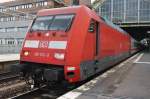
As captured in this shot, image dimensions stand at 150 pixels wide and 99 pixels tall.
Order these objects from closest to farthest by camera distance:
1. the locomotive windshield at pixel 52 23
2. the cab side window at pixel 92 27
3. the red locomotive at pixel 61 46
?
the red locomotive at pixel 61 46 → the locomotive windshield at pixel 52 23 → the cab side window at pixel 92 27

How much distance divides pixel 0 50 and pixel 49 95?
27.4 m

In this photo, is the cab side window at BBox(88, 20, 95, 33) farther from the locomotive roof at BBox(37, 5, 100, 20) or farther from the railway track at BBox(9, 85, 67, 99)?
the railway track at BBox(9, 85, 67, 99)

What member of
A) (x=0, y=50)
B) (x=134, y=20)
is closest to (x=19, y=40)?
(x=0, y=50)

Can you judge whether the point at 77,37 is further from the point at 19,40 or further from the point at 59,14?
the point at 19,40

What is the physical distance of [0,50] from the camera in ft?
115

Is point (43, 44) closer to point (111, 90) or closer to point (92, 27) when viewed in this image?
point (92, 27)

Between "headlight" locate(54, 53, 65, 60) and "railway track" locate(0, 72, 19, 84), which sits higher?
"headlight" locate(54, 53, 65, 60)

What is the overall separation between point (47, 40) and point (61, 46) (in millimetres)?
684

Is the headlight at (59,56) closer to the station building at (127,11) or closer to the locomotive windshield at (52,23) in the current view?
the locomotive windshield at (52,23)

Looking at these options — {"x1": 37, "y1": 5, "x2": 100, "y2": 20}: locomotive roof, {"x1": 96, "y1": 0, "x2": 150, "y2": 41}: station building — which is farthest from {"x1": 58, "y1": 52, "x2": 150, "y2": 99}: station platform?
{"x1": 96, "y1": 0, "x2": 150, "y2": 41}: station building

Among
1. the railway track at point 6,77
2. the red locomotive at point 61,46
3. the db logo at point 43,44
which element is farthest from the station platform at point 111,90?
the railway track at point 6,77

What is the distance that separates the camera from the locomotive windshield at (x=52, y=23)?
29.2ft

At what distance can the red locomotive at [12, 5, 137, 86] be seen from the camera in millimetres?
8242

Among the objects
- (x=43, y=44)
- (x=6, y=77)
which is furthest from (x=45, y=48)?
(x=6, y=77)
